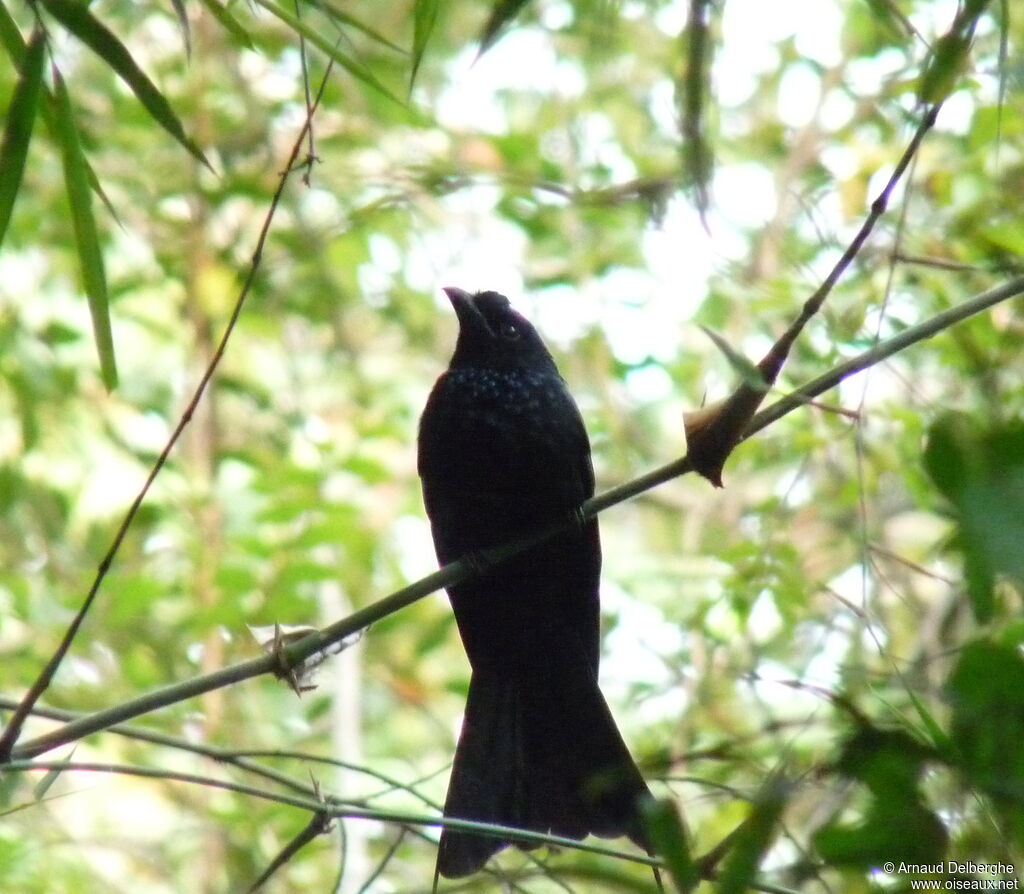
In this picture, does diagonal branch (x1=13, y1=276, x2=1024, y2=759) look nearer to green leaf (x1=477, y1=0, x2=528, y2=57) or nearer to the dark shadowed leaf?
green leaf (x1=477, y1=0, x2=528, y2=57)

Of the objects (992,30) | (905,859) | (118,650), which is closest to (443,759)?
(118,650)

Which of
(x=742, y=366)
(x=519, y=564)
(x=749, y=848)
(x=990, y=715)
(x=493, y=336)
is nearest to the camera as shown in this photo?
(x=990, y=715)

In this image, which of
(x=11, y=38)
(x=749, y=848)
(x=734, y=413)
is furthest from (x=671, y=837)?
(x=11, y=38)

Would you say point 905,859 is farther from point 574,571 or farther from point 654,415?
point 654,415

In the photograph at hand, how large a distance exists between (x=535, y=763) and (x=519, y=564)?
523mm

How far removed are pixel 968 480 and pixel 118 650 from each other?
3.90m

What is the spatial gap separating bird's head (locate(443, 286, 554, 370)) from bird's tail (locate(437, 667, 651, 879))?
0.81 metres

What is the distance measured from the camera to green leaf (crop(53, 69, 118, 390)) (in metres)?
1.93

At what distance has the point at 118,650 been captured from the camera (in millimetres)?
4445

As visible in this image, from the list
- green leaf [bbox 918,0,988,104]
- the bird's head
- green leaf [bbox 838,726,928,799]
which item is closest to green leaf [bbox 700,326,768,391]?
green leaf [bbox 918,0,988,104]

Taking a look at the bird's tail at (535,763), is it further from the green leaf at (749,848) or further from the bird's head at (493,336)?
the green leaf at (749,848)

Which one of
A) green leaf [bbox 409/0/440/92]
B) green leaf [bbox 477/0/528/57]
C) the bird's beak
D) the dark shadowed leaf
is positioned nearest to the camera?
the dark shadowed leaf

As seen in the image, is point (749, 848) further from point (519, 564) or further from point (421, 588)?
point (519, 564)

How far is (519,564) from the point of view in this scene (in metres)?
3.22
